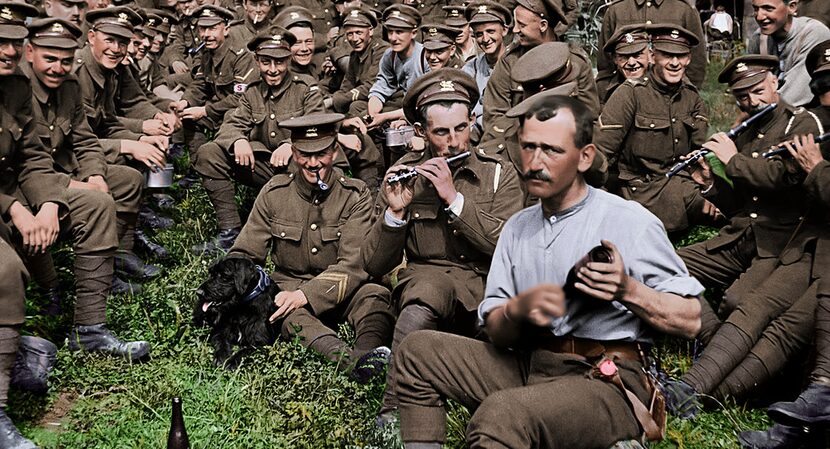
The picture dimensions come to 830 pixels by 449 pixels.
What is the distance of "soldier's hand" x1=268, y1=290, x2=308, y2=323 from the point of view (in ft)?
20.1

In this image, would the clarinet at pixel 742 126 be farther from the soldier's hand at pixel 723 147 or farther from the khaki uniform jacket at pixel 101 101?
the khaki uniform jacket at pixel 101 101

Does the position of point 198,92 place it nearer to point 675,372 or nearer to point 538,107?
point 675,372

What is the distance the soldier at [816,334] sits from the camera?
4820 mm

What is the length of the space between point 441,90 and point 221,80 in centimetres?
527

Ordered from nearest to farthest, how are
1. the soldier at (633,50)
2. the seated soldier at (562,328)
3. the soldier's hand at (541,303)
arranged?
1. the soldier's hand at (541,303)
2. the seated soldier at (562,328)
3. the soldier at (633,50)

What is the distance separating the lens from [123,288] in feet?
23.9

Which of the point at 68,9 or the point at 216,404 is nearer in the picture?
the point at 216,404

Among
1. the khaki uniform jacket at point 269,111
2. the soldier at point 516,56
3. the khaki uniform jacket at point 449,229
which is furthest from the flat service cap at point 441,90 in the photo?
the khaki uniform jacket at point 269,111

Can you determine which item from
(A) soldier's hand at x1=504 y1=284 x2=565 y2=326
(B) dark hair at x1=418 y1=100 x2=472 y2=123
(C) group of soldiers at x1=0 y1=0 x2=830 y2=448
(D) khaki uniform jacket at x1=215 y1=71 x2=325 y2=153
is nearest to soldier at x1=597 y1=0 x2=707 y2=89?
(C) group of soldiers at x1=0 y1=0 x2=830 y2=448

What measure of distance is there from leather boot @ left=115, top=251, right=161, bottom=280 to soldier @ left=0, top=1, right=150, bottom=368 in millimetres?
1015

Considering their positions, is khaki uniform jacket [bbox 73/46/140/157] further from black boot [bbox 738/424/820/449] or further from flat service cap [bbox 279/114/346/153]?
black boot [bbox 738/424/820/449]

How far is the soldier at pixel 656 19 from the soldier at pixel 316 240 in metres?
3.02

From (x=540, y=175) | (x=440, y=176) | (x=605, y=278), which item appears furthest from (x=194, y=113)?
(x=605, y=278)

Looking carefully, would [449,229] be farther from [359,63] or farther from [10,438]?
[359,63]
